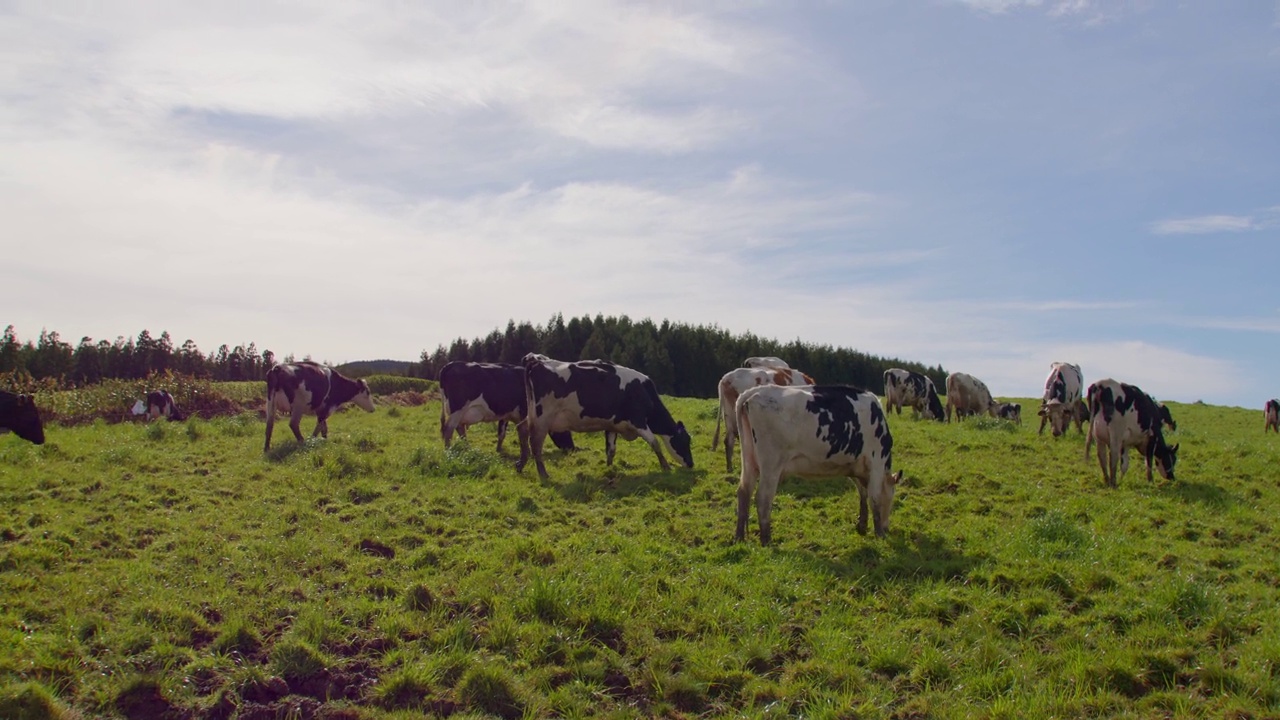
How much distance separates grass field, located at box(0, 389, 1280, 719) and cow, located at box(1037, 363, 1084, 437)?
7624 mm

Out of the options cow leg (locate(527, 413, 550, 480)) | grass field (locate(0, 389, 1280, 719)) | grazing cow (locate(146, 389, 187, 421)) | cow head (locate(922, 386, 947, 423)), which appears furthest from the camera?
cow head (locate(922, 386, 947, 423))

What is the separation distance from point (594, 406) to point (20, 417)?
10.8 metres

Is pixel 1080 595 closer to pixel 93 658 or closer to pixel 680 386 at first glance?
pixel 93 658

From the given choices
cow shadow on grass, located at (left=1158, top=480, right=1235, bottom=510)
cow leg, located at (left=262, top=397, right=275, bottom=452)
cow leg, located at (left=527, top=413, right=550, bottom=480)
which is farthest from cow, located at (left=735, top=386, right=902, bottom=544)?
cow leg, located at (left=262, top=397, right=275, bottom=452)

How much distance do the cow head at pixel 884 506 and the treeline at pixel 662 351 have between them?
60.3m

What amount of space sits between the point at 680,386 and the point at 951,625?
69.6 meters

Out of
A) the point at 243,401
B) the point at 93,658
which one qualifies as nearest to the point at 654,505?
the point at 93,658

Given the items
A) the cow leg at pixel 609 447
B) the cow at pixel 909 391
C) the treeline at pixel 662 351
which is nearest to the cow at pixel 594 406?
the cow leg at pixel 609 447

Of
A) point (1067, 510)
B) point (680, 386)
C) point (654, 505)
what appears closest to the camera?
point (1067, 510)

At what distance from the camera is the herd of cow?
1080cm

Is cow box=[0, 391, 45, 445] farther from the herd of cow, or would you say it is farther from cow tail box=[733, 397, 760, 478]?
cow tail box=[733, 397, 760, 478]

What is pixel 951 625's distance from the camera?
774cm

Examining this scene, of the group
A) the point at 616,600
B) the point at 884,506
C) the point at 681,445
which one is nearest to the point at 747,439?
the point at 884,506

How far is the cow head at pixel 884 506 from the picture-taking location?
426 inches
